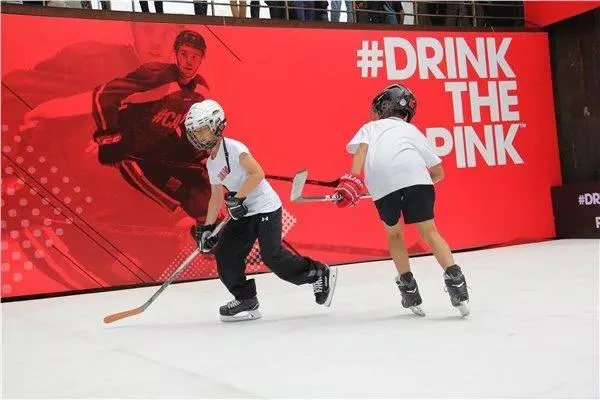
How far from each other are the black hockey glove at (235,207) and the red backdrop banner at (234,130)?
2.49 metres

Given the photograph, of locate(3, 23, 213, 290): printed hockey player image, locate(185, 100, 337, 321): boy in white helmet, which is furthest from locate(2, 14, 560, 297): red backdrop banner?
locate(185, 100, 337, 321): boy in white helmet

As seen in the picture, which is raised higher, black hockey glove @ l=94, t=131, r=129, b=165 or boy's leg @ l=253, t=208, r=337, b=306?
black hockey glove @ l=94, t=131, r=129, b=165

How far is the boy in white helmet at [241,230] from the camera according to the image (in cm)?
333

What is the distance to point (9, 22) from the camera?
204 inches

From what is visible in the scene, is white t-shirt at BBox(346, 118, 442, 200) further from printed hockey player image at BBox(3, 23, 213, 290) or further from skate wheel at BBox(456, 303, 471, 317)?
printed hockey player image at BBox(3, 23, 213, 290)

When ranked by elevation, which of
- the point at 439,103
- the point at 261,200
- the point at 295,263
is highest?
the point at 439,103

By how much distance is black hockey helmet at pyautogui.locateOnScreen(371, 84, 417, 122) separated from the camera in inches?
130

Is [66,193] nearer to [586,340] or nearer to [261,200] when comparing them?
[261,200]

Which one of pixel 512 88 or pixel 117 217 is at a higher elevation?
pixel 512 88

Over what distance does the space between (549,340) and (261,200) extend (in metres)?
1.58

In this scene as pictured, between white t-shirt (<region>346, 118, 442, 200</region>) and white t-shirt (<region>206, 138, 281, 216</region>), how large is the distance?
535 mm

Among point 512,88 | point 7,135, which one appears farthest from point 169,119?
point 512,88

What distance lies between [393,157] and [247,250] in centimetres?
92

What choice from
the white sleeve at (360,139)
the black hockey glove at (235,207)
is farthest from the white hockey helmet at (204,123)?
the white sleeve at (360,139)
